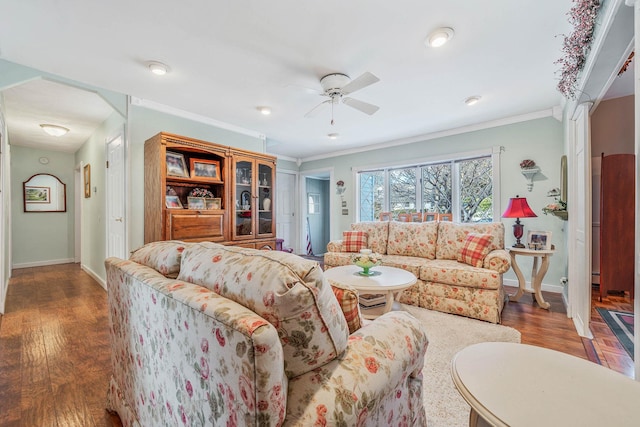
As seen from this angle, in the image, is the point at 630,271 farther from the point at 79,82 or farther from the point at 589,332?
the point at 79,82

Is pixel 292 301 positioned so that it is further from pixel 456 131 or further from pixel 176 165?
pixel 456 131

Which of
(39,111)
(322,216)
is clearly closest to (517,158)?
(322,216)

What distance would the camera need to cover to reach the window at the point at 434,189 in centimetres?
435

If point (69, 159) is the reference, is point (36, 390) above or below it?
below

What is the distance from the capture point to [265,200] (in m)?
4.02

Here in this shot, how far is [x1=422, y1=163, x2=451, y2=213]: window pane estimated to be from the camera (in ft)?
15.4

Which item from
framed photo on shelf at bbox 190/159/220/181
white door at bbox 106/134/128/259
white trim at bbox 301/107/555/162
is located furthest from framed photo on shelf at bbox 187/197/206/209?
white trim at bbox 301/107/555/162

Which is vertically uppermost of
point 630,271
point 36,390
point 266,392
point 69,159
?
point 69,159

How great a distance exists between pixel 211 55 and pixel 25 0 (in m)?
1.09

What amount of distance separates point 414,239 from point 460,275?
959 millimetres

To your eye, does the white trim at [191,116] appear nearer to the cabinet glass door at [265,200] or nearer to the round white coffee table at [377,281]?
the cabinet glass door at [265,200]

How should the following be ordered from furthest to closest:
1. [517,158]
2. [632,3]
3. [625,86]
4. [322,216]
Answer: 1. [322,216]
2. [517,158]
3. [625,86]
4. [632,3]

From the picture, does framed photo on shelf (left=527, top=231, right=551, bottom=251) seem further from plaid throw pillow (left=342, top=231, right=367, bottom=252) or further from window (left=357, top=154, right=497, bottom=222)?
plaid throw pillow (left=342, top=231, right=367, bottom=252)

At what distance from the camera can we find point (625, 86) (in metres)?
3.18
